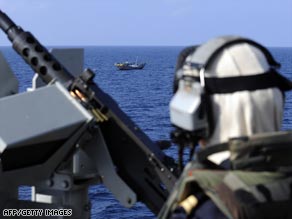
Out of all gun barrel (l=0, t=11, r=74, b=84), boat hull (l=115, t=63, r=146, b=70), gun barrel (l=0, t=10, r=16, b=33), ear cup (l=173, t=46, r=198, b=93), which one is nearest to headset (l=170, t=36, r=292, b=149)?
ear cup (l=173, t=46, r=198, b=93)

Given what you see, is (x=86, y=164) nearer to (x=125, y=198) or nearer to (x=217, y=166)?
(x=125, y=198)

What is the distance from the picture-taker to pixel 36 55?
4.57 metres

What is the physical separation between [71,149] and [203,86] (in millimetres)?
1879

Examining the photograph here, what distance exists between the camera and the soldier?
1992 millimetres

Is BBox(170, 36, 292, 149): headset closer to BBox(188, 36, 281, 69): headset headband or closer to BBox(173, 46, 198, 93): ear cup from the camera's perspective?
BBox(188, 36, 281, 69): headset headband

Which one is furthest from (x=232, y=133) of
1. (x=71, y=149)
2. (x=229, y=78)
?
(x=71, y=149)

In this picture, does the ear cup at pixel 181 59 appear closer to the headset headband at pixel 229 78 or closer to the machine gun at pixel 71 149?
the headset headband at pixel 229 78

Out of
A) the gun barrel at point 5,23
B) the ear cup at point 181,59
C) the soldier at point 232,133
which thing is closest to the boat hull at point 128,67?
the gun barrel at point 5,23

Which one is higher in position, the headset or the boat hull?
the headset

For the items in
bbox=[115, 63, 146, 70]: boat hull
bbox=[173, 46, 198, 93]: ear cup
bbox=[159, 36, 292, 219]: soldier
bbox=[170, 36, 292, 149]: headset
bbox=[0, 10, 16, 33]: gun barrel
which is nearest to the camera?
bbox=[159, 36, 292, 219]: soldier

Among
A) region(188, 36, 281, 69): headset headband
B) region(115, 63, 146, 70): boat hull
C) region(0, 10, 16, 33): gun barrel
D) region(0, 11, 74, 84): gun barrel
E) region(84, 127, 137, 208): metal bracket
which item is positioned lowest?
region(115, 63, 146, 70): boat hull

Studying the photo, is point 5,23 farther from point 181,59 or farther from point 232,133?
point 232,133

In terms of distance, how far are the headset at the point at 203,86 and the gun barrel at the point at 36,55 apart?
2.21 m

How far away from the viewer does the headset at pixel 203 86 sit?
2094mm
